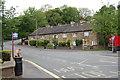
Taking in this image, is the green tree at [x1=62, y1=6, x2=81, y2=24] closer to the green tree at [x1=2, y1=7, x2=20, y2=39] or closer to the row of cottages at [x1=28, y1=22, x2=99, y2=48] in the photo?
the row of cottages at [x1=28, y1=22, x2=99, y2=48]

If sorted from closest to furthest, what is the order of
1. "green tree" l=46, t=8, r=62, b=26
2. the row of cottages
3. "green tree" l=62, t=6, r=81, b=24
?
the row of cottages → "green tree" l=46, t=8, r=62, b=26 → "green tree" l=62, t=6, r=81, b=24

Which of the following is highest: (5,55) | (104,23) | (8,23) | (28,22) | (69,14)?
(69,14)

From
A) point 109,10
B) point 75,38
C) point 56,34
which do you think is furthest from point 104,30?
point 56,34

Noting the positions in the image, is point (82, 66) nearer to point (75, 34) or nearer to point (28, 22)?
point (75, 34)

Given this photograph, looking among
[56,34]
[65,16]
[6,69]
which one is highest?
[65,16]

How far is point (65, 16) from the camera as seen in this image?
76.4 meters

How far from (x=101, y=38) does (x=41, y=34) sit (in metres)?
22.6

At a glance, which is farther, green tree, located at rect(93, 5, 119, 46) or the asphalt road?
green tree, located at rect(93, 5, 119, 46)

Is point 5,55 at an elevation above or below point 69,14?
below

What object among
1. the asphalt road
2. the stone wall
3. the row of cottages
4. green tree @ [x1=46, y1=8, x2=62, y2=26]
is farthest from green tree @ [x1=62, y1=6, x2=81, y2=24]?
the stone wall

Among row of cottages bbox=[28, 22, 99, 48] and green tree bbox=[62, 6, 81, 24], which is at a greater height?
green tree bbox=[62, 6, 81, 24]

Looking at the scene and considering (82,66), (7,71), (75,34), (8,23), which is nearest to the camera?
(7,71)

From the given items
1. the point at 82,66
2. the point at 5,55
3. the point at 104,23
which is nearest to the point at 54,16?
the point at 104,23

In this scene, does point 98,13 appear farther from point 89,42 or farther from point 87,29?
point 89,42
